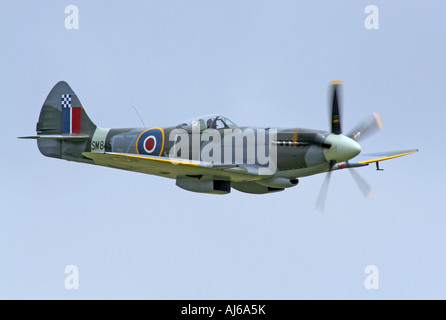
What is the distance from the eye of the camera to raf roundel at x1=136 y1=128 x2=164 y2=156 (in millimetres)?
18391

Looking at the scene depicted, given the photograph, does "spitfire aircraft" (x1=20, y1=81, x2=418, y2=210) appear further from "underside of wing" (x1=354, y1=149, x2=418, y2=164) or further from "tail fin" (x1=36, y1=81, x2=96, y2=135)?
"tail fin" (x1=36, y1=81, x2=96, y2=135)

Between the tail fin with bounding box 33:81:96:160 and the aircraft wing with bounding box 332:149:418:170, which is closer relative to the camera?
the aircraft wing with bounding box 332:149:418:170

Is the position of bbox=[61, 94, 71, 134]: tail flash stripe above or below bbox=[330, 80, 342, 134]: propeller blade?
above

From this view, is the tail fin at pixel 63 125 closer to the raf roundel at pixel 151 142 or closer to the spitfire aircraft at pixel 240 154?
the spitfire aircraft at pixel 240 154

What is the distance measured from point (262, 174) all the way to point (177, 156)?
2519 millimetres

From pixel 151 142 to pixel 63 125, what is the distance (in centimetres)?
417

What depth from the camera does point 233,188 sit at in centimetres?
1941

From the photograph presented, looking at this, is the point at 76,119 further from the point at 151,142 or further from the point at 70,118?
the point at 151,142

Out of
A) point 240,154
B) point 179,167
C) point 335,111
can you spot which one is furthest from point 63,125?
point 335,111

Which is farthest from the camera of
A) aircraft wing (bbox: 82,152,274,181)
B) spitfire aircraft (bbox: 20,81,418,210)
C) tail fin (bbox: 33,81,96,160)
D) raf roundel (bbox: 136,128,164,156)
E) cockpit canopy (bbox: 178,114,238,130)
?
tail fin (bbox: 33,81,96,160)

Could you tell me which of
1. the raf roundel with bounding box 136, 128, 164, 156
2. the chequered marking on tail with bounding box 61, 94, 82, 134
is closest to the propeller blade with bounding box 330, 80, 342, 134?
the raf roundel with bounding box 136, 128, 164, 156

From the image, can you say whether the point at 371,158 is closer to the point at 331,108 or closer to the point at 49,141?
the point at 331,108

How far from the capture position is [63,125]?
2119 centimetres

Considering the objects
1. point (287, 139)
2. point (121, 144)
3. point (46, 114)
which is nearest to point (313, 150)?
point (287, 139)
